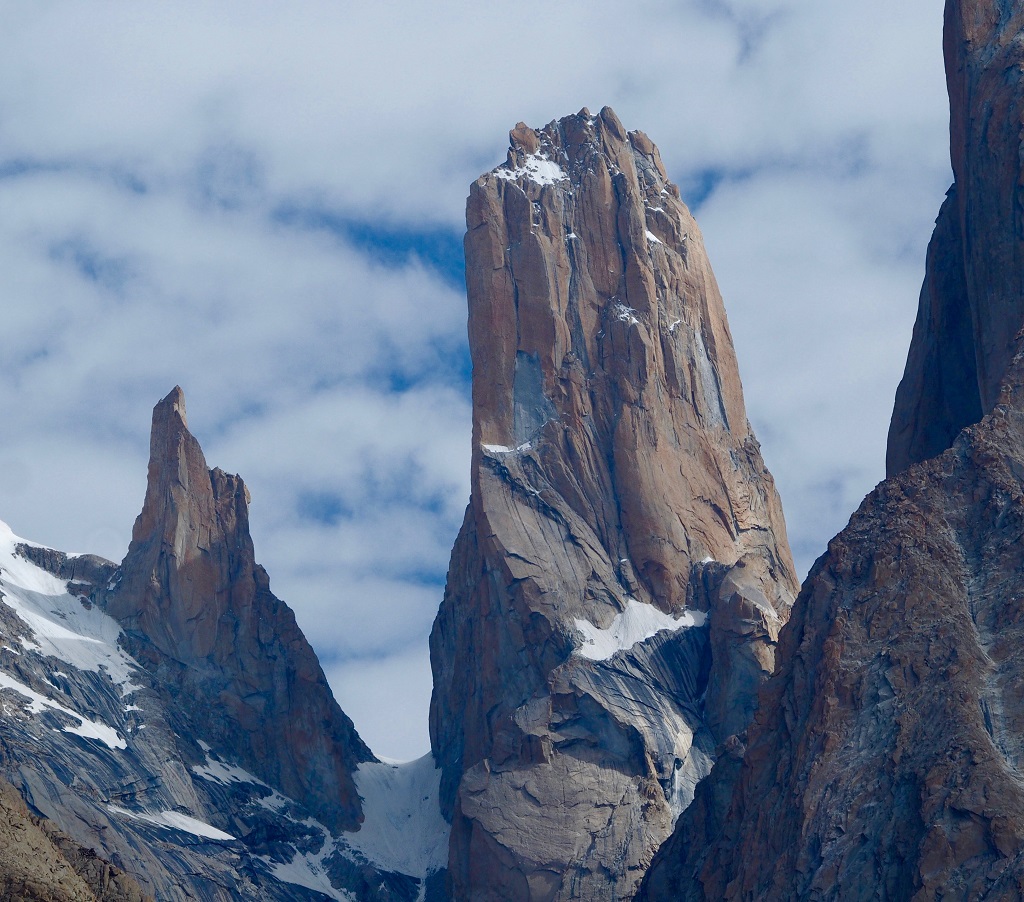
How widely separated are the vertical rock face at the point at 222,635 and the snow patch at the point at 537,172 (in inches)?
1098

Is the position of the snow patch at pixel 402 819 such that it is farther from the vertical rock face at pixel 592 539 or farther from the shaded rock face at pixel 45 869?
the shaded rock face at pixel 45 869

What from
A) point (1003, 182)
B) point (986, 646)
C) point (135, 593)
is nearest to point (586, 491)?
point (135, 593)

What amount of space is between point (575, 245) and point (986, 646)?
69.9 m

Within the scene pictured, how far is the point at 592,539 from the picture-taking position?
153 meters

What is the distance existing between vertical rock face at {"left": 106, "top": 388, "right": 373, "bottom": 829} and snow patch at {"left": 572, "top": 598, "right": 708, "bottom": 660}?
27510 millimetres

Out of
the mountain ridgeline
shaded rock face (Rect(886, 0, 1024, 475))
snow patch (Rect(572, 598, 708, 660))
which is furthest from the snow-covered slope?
shaded rock face (Rect(886, 0, 1024, 475))

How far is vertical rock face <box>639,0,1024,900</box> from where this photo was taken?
92188 millimetres

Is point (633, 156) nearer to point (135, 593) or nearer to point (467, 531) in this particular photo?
point (467, 531)

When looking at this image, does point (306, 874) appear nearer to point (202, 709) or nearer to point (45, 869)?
point (202, 709)

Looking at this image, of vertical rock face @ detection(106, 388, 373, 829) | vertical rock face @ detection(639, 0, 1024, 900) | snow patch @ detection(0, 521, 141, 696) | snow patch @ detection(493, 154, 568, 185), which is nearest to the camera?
vertical rock face @ detection(639, 0, 1024, 900)

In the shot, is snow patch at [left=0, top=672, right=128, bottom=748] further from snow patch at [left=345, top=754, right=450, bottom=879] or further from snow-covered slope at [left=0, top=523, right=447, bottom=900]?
snow patch at [left=345, top=754, right=450, bottom=879]

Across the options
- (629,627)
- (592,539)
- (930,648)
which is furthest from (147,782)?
(930,648)

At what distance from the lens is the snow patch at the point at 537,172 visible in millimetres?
165750

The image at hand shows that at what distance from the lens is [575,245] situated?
163125mm
